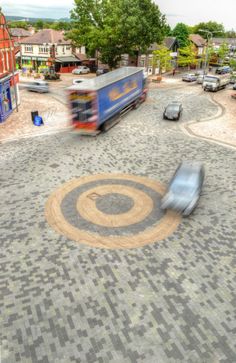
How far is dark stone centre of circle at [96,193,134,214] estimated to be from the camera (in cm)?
1484

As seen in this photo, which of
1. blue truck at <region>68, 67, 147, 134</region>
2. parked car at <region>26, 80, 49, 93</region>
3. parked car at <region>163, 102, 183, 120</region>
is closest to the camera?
blue truck at <region>68, 67, 147, 134</region>

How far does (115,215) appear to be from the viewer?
14438 mm

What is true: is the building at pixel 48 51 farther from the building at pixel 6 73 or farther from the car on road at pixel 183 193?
the car on road at pixel 183 193

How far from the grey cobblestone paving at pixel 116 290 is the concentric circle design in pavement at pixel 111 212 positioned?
54 cm

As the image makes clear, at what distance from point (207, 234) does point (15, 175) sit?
11.9 metres

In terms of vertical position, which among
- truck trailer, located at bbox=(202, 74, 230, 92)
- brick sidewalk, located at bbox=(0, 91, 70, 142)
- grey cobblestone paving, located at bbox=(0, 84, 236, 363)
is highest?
truck trailer, located at bbox=(202, 74, 230, 92)

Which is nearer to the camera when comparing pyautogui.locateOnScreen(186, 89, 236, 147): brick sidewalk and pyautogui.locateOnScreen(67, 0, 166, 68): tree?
pyautogui.locateOnScreen(186, 89, 236, 147): brick sidewalk

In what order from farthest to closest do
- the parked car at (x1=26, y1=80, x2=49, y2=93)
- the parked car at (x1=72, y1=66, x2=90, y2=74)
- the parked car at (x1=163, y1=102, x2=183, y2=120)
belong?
the parked car at (x1=72, y1=66, x2=90, y2=74), the parked car at (x1=26, y1=80, x2=49, y2=93), the parked car at (x1=163, y1=102, x2=183, y2=120)

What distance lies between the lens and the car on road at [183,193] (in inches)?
554

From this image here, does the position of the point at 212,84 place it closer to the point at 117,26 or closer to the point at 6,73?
the point at 117,26

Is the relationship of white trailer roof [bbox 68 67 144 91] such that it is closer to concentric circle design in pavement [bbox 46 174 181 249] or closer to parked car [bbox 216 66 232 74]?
concentric circle design in pavement [bbox 46 174 181 249]

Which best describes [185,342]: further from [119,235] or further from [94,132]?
[94,132]

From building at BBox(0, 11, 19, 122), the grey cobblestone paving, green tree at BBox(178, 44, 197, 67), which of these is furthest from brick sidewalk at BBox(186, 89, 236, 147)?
green tree at BBox(178, 44, 197, 67)

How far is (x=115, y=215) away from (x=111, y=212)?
1.06 feet
